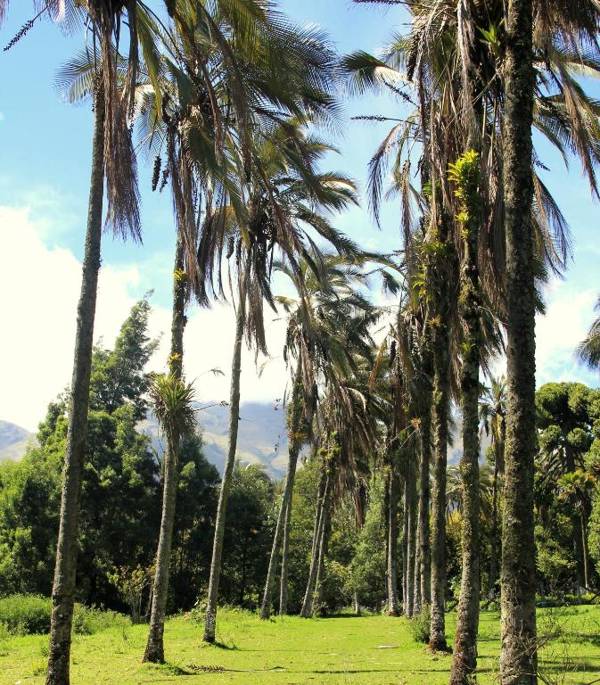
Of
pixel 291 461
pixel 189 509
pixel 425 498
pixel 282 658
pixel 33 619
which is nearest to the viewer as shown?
pixel 282 658

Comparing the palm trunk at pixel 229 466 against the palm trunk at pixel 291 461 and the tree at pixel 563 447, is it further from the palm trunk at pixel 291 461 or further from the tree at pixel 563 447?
the tree at pixel 563 447

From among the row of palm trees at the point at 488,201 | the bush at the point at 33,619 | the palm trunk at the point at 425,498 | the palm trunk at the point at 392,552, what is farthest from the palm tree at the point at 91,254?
the palm trunk at the point at 392,552

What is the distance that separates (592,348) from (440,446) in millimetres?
20797

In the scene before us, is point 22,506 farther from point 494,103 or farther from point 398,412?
point 494,103

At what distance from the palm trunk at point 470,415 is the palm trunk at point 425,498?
261 inches

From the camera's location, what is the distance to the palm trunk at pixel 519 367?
6406 mm

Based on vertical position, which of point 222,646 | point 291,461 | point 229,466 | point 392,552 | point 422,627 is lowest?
point 222,646

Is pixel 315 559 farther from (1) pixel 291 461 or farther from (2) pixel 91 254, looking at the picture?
(2) pixel 91 254

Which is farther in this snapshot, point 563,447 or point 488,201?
point 563,447

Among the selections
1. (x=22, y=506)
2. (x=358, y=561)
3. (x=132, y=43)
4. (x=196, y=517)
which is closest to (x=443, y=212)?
(x=132, y=43)

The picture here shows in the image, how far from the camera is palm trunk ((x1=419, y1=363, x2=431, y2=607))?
16484mm

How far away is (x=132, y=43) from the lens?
8.20 meters

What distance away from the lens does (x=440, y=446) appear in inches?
533

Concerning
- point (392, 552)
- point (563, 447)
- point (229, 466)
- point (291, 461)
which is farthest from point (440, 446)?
point (563, 447)
